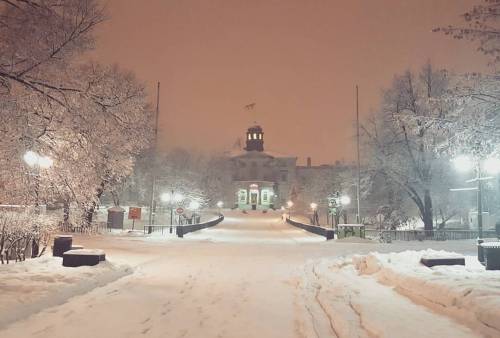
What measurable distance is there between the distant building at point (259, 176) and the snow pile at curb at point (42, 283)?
95405mm

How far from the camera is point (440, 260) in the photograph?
13812mm

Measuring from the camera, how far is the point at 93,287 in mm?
11844

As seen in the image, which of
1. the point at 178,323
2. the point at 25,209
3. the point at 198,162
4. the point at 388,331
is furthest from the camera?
the point at 198,162

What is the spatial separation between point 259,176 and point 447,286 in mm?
116059

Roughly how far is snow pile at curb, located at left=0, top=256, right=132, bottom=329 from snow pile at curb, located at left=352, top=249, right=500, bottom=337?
7680 mm

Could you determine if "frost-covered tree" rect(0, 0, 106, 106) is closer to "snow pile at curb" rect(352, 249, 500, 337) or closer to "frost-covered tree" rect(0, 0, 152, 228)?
"frost-covered tree" rect(0, 0, 152, 228)

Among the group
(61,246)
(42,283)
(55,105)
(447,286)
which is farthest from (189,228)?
(447,286)

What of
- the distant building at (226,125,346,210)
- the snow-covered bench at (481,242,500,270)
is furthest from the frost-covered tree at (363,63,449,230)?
the distant building at (226,125,346,210)

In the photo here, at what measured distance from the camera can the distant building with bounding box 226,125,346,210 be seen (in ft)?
384

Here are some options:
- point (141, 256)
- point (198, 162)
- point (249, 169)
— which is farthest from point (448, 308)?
point (249, 169)

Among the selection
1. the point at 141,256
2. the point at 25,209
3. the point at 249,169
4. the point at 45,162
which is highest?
the point at 249,169

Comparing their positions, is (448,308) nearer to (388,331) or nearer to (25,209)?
(388,331)

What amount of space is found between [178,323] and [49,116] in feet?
26.9

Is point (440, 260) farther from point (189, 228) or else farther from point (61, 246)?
point (189, 228)
